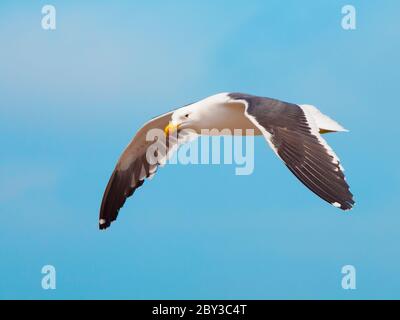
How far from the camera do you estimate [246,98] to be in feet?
23.2

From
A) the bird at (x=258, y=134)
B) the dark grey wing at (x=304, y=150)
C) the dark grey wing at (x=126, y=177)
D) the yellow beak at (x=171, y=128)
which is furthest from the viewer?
the dark grey wing at (x=126, y=177)

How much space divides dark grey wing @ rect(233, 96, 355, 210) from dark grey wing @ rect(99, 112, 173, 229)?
70.6 inches

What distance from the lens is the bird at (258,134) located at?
19.6 ft

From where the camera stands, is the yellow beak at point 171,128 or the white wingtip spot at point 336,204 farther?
the yellow beak at point 171,128

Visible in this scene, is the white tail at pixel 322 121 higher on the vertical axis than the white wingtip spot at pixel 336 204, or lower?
higher

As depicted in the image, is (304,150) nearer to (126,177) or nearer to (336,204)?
(336,204)

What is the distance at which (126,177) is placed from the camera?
8422 mm

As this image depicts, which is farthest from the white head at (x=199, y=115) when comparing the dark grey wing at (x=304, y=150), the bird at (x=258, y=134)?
the dark grey wing at (x=304, y=150)

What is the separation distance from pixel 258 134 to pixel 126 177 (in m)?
1.67

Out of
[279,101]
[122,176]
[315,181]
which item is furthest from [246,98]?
[122,176]

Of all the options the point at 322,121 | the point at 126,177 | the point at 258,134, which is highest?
the point at 322,121

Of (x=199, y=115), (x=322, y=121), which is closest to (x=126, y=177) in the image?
(x=199, y=115)

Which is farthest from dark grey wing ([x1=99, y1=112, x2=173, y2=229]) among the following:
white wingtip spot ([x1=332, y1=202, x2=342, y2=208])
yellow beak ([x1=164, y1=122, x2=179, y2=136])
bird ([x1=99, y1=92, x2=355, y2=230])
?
white wingtip spot ([x1=332, y1=202, x2=342, y2=208])

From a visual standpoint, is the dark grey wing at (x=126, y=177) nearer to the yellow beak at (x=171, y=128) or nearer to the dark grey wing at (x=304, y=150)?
the yellow beak at (x=171, y=128)
